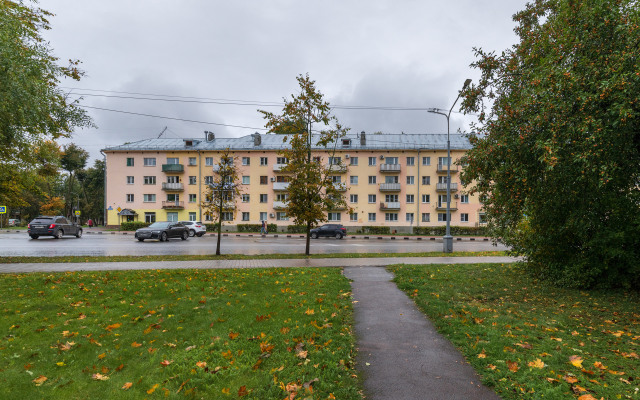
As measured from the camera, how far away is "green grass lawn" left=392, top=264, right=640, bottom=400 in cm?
337

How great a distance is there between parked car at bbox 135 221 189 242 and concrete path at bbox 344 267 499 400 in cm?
2237

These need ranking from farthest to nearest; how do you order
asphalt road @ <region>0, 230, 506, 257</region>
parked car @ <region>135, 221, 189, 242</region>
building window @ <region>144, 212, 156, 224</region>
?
building window @ <region>144, 212, 156, 224</region>, parked car @ <region>135, 221, 189, 242</region>, asphalt road @ <region>0, 230, 506, 257</region>

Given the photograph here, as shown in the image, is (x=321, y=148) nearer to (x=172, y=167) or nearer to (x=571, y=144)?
(x=172, y=167)

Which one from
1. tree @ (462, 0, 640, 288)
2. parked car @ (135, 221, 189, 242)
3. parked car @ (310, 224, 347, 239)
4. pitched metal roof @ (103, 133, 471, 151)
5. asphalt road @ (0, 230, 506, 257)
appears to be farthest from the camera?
pitched metal roof @ (103, 133, 471, 151)

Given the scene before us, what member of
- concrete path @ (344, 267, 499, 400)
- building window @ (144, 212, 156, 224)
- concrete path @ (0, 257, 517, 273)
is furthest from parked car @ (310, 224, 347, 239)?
building window @ (144, 212, 156, 224)

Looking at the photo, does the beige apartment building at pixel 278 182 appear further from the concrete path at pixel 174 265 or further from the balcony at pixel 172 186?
the concrete path at pixel 174 265

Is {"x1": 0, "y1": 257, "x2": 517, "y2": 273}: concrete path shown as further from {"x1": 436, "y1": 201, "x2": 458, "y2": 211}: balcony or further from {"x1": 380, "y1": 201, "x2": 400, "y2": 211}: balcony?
{"x1": 436, "y1": 201, "x2": 458, "y2": 211}: balcony

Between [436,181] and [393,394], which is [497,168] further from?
[436,181]

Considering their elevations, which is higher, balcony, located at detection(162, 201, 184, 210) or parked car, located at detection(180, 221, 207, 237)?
balcony, located at detection(162, 201, 184, 210)

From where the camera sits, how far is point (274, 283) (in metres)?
8.42

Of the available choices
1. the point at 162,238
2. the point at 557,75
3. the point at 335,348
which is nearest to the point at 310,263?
the point at 335,348

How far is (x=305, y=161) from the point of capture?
15336mm

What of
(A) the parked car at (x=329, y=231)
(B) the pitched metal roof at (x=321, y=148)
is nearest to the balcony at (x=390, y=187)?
(B) the pitched metal roof at (x=321, y=148)

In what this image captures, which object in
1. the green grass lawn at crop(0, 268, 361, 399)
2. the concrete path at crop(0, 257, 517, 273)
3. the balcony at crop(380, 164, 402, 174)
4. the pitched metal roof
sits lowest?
the concrete path at crop(0, 257, 517, 273)
